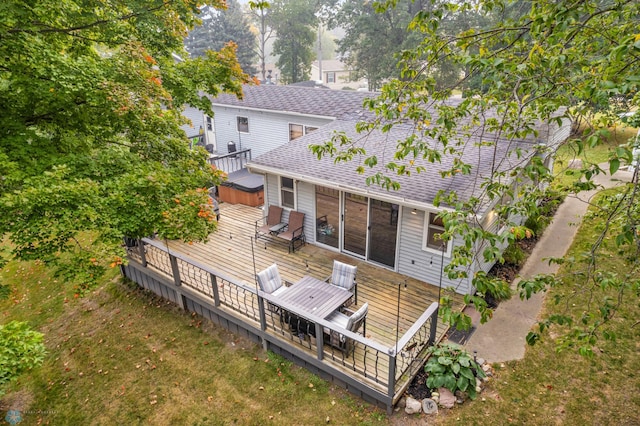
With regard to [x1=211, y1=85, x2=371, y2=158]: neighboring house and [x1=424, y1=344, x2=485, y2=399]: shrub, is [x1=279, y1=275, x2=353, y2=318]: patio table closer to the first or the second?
[x1=424, y1=344, x2=485, y2=399]: shrub

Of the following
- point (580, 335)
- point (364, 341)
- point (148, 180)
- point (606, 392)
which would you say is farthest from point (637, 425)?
point (148, 180)

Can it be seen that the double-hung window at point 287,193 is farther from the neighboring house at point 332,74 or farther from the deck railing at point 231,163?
the neighboring house at point 332,74

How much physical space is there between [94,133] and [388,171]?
6.30m

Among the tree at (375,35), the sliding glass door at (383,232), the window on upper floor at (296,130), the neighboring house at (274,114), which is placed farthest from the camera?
the tree at (375,35)

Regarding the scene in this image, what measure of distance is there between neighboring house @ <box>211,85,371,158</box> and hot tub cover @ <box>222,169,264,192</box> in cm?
293

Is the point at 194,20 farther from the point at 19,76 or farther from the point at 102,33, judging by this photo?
the point at 19,76

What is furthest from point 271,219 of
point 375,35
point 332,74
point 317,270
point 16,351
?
point 332,74

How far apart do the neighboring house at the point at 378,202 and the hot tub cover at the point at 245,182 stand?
2182mm

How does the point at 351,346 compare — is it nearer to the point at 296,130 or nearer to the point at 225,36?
the point at 296,130

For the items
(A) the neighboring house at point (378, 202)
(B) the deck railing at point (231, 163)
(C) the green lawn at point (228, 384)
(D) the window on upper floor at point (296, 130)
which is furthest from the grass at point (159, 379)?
(D) the window on upper floor at point (296, 130)

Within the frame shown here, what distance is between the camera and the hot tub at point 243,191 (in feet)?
45.5

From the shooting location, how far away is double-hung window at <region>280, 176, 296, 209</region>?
11164 mm

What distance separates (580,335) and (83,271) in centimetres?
630

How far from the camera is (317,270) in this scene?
9805 millimetres
